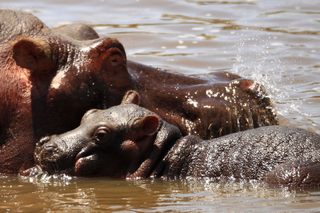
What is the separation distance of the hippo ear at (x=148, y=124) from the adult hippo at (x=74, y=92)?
37 centimetres

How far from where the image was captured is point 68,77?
27.5 feet

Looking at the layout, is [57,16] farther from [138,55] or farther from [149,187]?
[149,187]

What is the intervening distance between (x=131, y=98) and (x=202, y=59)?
490 cm

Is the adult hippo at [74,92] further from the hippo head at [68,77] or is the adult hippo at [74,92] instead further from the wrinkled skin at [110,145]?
the wrinkled skin at [110,145]

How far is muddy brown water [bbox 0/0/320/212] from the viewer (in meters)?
7.40

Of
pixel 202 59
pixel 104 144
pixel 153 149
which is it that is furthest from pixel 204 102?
Answer: pixel 202 59

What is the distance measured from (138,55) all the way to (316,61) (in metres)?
1.99

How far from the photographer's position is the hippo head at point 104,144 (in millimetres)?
8172

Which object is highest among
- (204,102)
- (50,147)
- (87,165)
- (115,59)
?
(115,59)

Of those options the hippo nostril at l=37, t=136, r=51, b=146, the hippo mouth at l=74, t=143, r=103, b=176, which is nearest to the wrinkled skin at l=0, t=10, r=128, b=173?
the hippo nostril at l=37, t=136, r=51, b=146

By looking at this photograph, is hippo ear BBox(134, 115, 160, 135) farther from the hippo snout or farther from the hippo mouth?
the hippo snout

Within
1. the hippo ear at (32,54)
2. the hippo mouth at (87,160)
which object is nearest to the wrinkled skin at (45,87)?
the hippo ear at (32,54)

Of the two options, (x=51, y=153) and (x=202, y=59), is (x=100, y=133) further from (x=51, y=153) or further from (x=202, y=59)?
(x=202, y=59)

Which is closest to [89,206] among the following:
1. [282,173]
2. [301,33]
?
[282,173]
